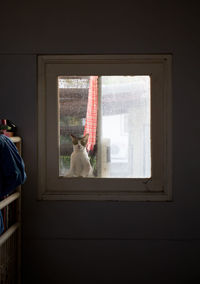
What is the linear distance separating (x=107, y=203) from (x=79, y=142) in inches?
17.4

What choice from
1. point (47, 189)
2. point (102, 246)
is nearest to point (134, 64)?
point (47, 189)

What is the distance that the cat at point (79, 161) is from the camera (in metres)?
2.33

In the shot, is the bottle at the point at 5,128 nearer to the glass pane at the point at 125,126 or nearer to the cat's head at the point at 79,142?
the cat's head at the point at 79,142

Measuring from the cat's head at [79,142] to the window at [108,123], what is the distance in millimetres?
28

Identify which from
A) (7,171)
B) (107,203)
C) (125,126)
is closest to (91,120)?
(125,126)

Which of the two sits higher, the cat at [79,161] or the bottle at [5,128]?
the bottle at [5,128]

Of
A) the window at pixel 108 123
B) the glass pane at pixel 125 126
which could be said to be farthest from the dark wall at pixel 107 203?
the glass pane at pixel 125 126

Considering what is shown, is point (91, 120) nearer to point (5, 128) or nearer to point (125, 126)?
point (125, 126)

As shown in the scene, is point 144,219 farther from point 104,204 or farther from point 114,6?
point 114,6

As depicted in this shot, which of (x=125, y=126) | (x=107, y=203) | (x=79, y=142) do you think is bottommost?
(x=107, y=203)

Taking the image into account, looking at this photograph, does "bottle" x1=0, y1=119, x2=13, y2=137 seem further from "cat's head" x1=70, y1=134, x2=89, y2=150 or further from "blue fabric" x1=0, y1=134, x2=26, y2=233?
"cat's head" x1=70, y1=134, x2=89, y2=150

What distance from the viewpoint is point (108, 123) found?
2.34 meters

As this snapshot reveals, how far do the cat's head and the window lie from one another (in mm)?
28

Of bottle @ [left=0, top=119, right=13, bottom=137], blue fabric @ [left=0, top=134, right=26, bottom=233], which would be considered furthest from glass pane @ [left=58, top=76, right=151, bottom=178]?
blue fabric @ [left=0, top=134, right=26, bottom=233]
